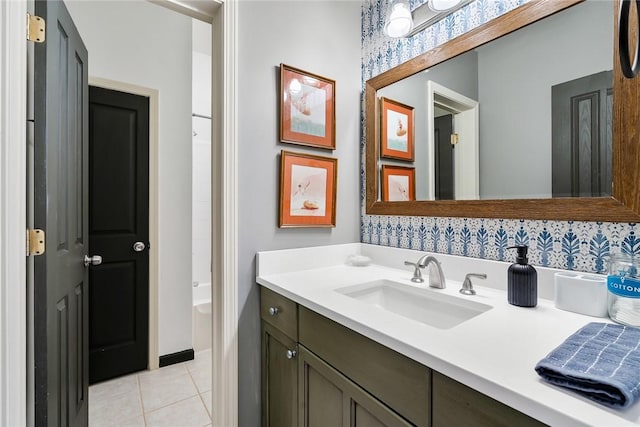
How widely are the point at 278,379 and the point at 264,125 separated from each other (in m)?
1.09

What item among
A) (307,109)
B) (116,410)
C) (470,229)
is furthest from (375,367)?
(116,410)

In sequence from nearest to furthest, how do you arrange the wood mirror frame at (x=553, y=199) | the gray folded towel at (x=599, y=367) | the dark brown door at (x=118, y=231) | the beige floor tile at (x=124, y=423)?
the gray folded towel at (x=599, y=367), the wood mirror frame at (x=553, y=199), the beige floor tile at (x=124, y=423), the dark brown door at (x=118, y=231)

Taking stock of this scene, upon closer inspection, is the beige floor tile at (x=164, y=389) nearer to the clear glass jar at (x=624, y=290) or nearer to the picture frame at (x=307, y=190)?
the picture frame at (x=307, y=190)

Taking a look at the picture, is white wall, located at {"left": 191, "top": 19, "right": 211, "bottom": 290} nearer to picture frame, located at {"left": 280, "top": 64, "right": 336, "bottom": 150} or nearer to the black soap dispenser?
picture frame, located at {"left": 280, "top": 64, "right": 336, "bottom": 150}

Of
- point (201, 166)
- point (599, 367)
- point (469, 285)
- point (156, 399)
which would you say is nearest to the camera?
point (599, 367)

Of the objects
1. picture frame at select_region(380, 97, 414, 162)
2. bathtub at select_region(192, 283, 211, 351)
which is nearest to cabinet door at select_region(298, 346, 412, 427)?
picture frame at select_region(380, 97, 414, 162)

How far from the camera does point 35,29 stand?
3.19 feet

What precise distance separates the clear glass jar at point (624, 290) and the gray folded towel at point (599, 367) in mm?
106

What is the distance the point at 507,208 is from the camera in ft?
3.57

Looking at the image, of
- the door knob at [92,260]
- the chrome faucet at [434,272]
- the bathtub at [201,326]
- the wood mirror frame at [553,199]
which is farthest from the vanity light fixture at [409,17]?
the bathtub at [201,326]

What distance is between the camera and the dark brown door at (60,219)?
97 centimetres

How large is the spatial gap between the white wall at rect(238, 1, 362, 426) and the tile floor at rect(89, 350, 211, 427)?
618 millimetres

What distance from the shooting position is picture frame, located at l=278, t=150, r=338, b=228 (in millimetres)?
1433

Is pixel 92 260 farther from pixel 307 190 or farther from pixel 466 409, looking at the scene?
pixel 466 409
